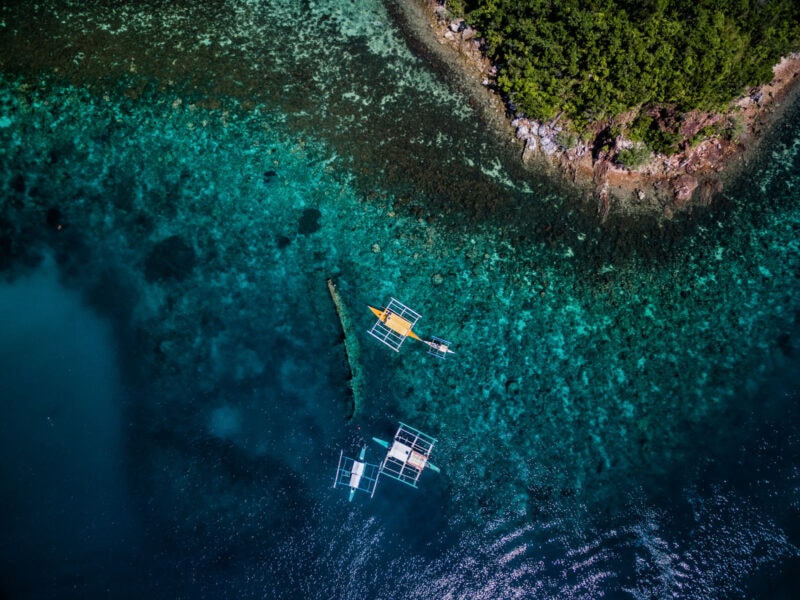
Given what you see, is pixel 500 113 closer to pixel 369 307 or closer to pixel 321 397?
pixel 369 307

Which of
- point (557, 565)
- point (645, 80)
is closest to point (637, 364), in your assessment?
point (557, 565)

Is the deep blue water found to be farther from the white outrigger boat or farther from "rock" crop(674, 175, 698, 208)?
"rock" crop(674, 175, 698, 208)

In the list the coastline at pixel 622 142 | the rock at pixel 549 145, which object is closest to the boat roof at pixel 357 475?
the coastline at pixel 622 142

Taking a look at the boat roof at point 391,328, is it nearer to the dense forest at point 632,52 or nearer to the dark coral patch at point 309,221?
the dark coral patch at point 309,221

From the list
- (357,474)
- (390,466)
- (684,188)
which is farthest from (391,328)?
(684,188)

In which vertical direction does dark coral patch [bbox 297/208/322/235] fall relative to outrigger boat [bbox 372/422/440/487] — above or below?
above

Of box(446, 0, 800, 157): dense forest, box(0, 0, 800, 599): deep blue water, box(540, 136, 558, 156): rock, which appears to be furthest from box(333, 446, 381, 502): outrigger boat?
box(446, 0, 800, 157): dense forest
